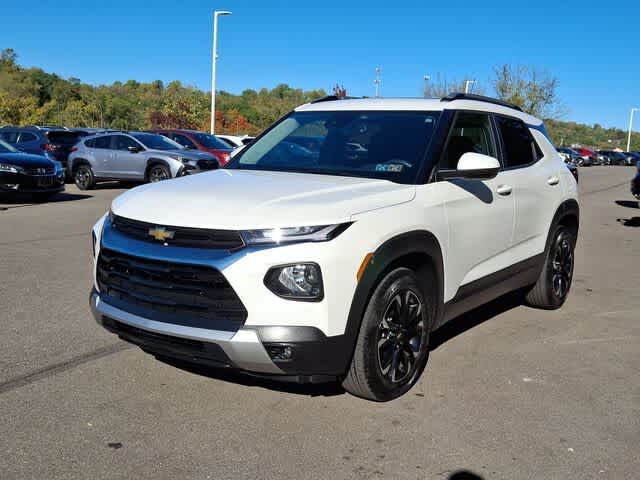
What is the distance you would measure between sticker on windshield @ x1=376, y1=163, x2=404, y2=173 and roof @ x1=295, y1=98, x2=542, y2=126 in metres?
0.60

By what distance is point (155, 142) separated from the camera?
60.0ft

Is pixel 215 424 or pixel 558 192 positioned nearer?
pixel 215 424

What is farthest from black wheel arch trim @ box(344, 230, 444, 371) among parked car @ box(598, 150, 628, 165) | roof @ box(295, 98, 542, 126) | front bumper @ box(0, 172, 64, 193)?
parked car @ box(598, 150, 628, 165)

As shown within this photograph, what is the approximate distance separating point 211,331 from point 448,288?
1.71 metres

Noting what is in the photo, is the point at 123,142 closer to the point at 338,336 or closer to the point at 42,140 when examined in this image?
the point at 42,140

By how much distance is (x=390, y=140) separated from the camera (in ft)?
15.1

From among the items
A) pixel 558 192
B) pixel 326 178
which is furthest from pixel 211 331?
pixel 558 192

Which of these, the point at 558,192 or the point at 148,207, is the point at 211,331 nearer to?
the point at 148,207

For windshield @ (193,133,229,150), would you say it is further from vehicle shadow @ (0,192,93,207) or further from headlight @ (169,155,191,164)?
vehicle shadow @ (0,192,93,207)

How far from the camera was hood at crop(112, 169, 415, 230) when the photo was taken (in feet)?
11.3

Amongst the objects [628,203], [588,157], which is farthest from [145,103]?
[628,203]

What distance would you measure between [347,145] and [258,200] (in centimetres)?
135

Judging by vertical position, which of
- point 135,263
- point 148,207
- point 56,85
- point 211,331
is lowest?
point 211,331

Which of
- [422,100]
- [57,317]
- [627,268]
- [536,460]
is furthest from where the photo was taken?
[627,268]
